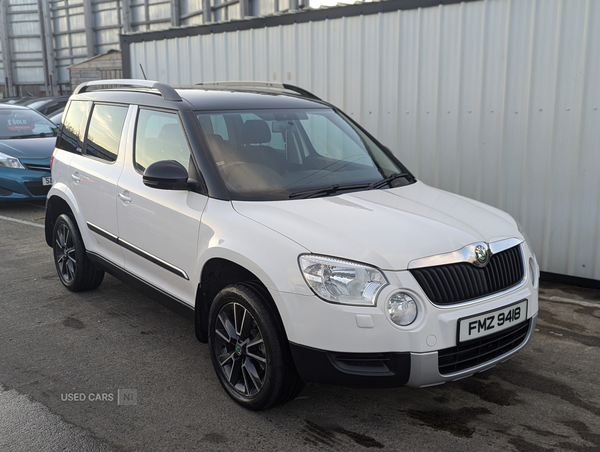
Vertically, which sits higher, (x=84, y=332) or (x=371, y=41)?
(x=371, y=41)

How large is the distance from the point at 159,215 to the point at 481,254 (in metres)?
1.99

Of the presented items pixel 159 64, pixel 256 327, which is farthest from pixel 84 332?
pixel 159 64

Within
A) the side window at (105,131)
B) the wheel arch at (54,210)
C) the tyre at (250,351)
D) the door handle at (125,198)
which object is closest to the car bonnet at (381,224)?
the tyre at (250,351)

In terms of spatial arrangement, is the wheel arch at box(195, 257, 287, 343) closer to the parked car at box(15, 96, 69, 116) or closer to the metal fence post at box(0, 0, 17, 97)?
the parked car at box(15, 96, 69, 116)

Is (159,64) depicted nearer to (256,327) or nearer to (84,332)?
(84,332)

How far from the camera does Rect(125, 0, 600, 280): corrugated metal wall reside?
5402 millimetres

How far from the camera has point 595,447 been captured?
2.93 metres

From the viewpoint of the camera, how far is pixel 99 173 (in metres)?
4.52

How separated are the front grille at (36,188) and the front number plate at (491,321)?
25.6ft

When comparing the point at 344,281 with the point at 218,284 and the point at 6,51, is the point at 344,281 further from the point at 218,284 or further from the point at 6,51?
the point at 6,51

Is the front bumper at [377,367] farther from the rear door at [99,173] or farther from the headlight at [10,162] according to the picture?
the headlight at [10,162]

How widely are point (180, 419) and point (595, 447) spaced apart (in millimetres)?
2129

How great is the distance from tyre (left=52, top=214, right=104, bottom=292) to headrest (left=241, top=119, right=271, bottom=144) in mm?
2038

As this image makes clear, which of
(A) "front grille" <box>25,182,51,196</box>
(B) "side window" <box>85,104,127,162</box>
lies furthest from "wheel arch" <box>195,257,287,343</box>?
(A) "front grille" <box>25,182,51,196</box>
